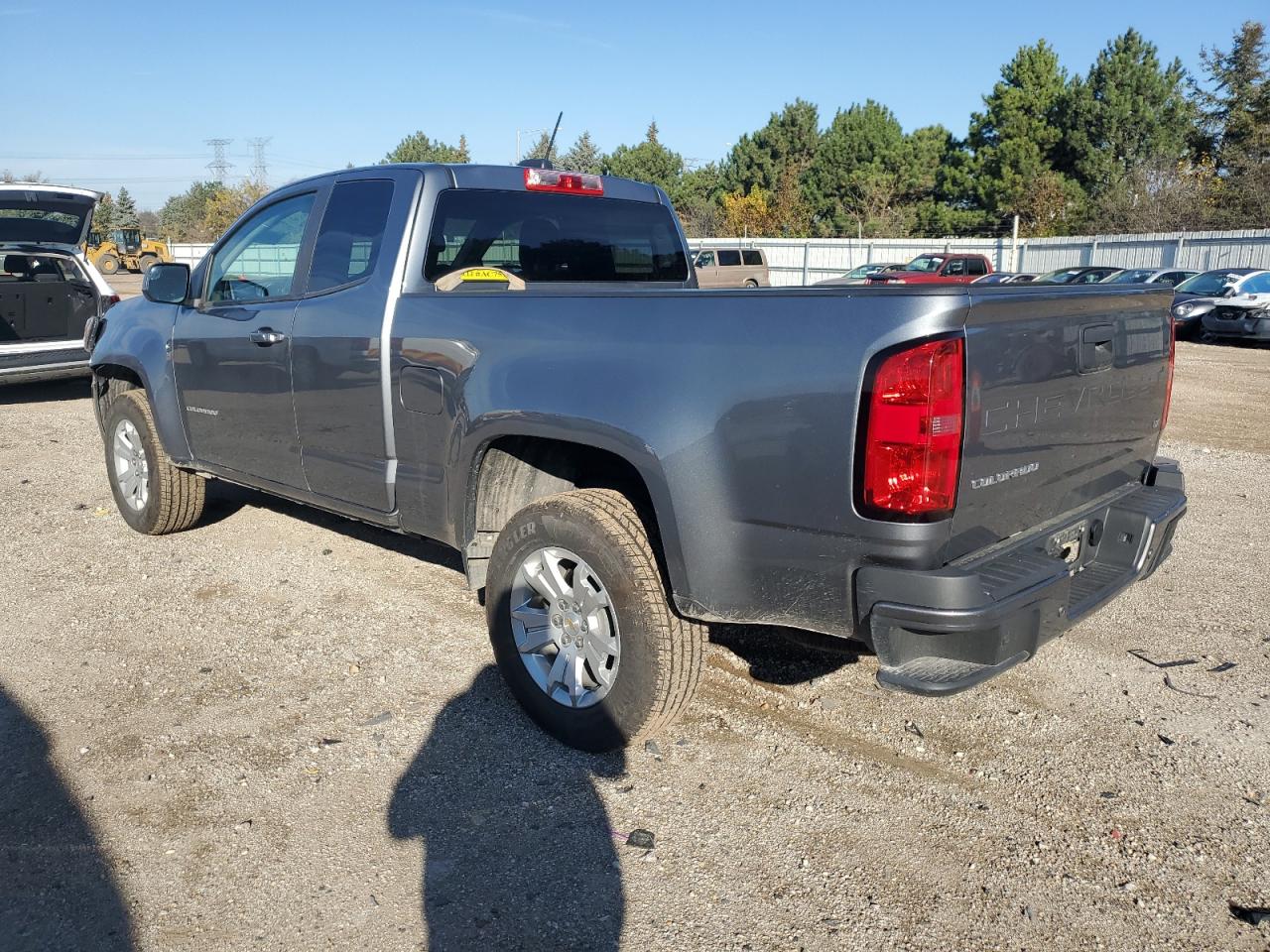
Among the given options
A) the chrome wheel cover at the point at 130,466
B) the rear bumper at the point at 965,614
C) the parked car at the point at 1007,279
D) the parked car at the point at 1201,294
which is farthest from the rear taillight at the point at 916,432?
the parked car at the point at 1201,294

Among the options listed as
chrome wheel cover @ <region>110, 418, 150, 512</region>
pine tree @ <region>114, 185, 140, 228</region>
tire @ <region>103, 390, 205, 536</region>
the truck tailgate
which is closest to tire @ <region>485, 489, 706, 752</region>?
the truck tailgate

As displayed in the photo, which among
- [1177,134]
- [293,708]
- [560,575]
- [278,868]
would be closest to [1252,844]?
[560,575]

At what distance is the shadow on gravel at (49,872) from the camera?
2.56 meters

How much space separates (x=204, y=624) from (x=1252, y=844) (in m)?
4.19

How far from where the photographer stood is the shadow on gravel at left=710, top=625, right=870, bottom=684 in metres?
4.10

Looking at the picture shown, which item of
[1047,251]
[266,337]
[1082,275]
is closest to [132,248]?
[1047,251]

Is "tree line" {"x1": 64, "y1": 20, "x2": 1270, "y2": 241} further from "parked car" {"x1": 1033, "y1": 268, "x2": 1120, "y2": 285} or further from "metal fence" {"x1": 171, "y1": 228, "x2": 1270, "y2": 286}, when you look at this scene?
"parked car" {"x1": 1033, "y1": 268, "x2": 1120, "y2": 285}

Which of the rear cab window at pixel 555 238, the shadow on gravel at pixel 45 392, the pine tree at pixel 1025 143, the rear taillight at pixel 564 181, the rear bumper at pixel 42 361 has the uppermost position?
the pine tree at pixel 1025 143

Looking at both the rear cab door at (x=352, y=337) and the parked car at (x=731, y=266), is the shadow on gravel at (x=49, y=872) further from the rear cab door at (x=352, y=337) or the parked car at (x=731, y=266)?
the parked car at (x=731, y=266)

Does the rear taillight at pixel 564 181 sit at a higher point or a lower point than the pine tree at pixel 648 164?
lower

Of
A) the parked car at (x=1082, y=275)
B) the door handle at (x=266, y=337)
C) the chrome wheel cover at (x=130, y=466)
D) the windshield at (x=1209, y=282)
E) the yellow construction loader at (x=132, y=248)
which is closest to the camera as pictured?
the door handle at (x=266, y=337)

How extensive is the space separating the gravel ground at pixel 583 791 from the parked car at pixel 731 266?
1039 inches

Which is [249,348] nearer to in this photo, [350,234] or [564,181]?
[350,234]

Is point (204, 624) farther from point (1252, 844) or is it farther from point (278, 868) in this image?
point (1252, 844)
